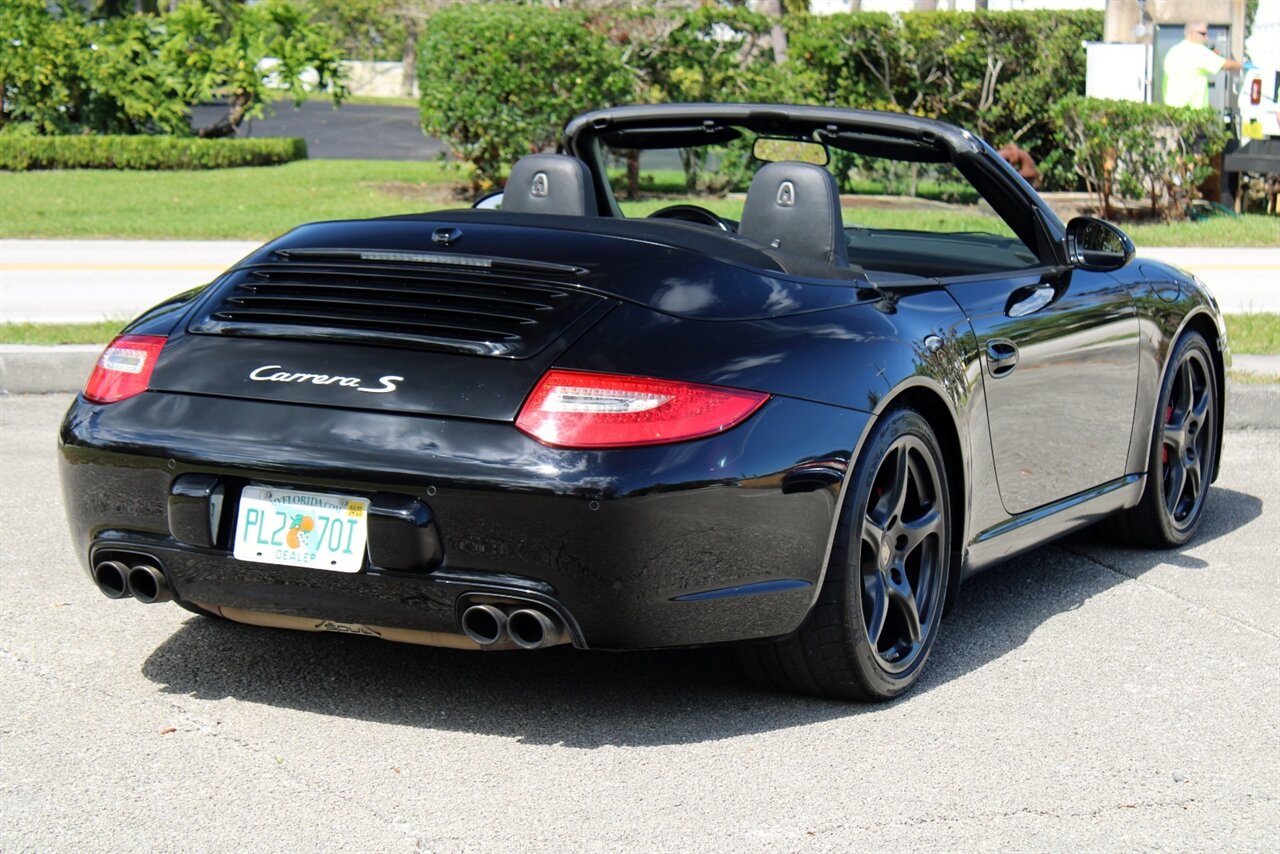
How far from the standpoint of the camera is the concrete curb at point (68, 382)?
8.76m

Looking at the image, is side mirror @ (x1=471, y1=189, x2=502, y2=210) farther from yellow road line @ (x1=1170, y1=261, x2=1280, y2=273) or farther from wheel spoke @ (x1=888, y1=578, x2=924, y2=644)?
yellow road line @ (x1=1170, y1=261, x2=1280, y2=273)

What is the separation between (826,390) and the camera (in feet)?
13.6

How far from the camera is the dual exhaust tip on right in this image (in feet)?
12.7

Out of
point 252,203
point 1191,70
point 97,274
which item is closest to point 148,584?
point 97,274

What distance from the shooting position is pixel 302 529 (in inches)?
155

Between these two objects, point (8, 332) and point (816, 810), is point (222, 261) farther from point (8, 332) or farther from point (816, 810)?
point (816, 810)

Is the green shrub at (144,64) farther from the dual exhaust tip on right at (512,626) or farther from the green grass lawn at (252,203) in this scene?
the dual exhaust tip on right at (512,626)

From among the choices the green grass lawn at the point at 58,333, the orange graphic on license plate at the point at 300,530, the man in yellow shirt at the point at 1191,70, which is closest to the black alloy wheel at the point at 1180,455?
the orange graphic on license plate at the point at 300,530

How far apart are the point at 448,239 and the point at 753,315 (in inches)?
31.1

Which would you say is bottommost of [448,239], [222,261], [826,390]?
[222,261]

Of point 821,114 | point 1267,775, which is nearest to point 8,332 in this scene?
point 821,114

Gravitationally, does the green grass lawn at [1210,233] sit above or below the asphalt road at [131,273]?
below

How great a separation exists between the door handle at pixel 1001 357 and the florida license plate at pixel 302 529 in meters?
1.89

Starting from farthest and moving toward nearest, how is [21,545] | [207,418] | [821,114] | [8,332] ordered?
1. [8,332]
2. [21,545]
3. [821,114]
4. [207,418]
